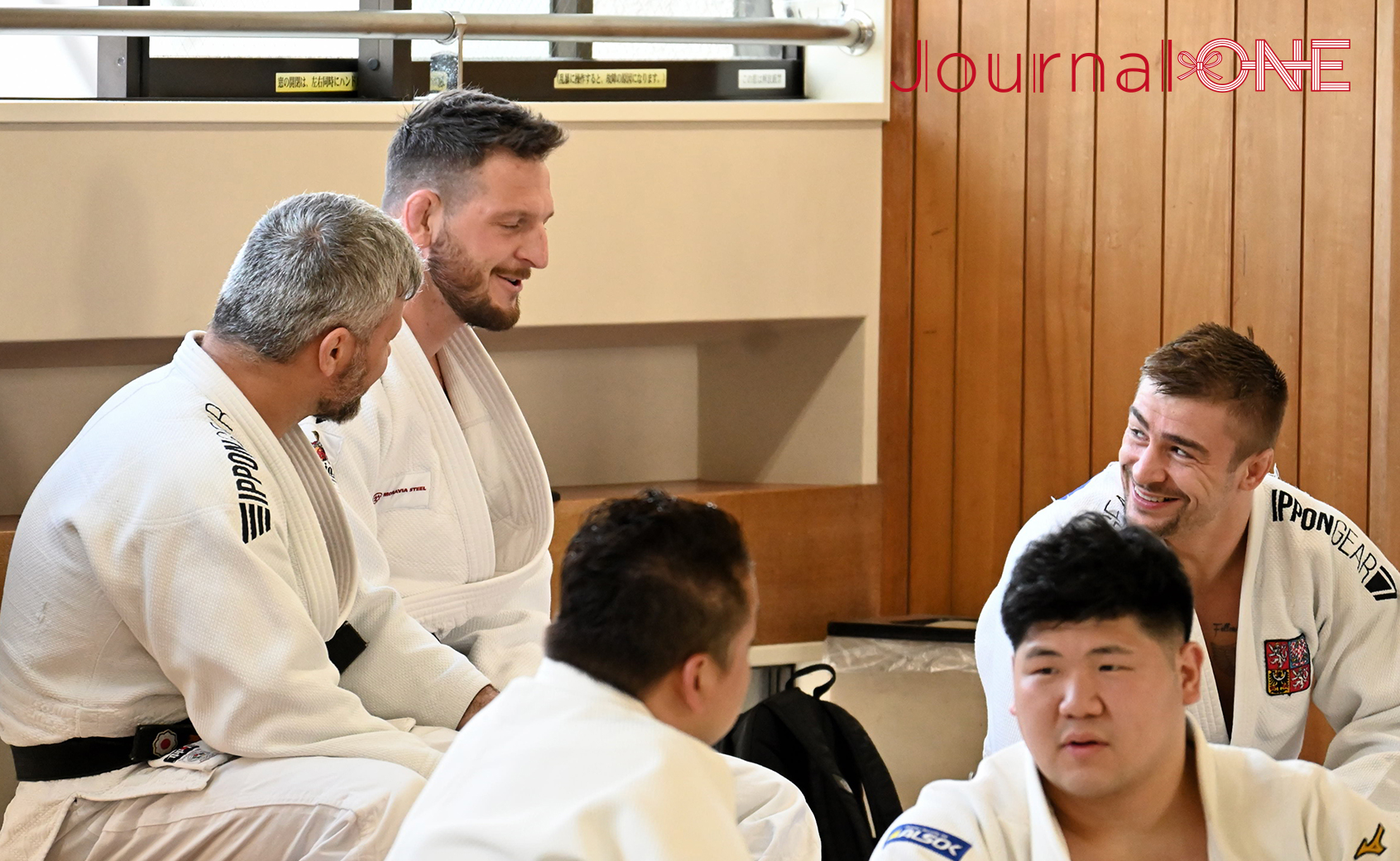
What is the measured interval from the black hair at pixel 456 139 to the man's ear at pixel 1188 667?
133cm

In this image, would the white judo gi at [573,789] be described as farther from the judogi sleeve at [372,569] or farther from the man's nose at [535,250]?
the man's nose at [535,250]

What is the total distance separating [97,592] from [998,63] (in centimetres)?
217

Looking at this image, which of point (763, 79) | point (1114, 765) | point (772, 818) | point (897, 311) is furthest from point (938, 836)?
point (763, 79)

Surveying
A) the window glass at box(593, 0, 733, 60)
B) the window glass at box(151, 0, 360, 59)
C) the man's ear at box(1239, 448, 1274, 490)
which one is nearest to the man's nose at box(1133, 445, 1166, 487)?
the man's ear at box(1239, 448, 1274, 490)

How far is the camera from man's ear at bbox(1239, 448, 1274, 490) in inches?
78.0

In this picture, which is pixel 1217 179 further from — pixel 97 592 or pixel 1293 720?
pixel 97 592

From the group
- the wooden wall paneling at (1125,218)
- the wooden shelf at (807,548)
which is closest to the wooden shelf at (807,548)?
the wooden shelf at (807,548)

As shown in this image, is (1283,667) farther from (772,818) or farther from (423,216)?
(423,216)

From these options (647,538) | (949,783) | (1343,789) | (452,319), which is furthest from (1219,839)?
(452,319)

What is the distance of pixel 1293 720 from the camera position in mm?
1972

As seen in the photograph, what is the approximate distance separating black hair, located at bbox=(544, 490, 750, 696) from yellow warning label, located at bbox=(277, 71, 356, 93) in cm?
188

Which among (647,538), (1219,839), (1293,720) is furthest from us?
(1293,720)

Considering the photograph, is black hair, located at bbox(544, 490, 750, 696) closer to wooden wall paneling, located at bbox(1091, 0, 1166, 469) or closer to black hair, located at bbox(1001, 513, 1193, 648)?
black hair, located at bbox(1001, 513, 1193, 648)

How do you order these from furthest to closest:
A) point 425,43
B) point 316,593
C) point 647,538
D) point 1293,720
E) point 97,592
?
point 425,43, point 1293,720, point 316,593, point 97,592, point 647,538
